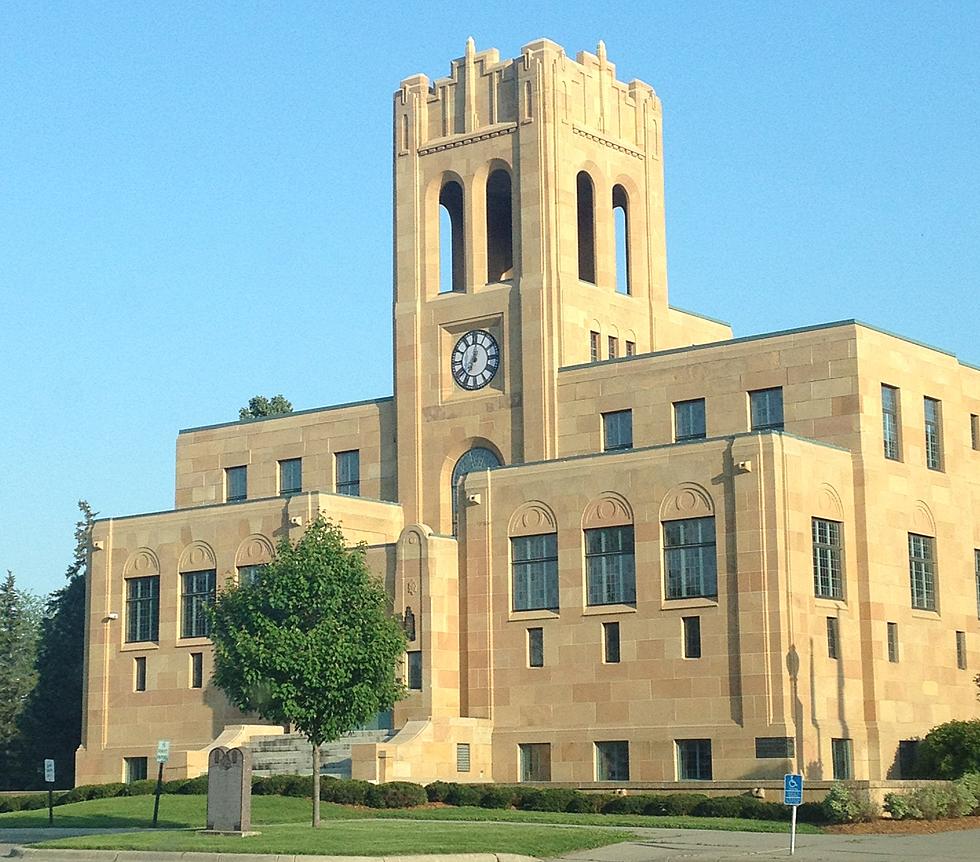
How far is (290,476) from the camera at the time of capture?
73.4 m

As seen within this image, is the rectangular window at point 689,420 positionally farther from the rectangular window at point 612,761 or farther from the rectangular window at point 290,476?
the rectangular window at point 290,476

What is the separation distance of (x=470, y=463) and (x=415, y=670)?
400 inches

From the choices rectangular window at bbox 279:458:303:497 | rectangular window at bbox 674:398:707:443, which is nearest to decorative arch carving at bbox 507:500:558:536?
rectangular window at bbox 674:398:707:443

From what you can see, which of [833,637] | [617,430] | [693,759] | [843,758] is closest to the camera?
[693,759]

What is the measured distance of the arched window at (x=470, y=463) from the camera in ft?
222

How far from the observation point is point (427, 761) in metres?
57.8

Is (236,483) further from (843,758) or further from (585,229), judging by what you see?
(843,758)

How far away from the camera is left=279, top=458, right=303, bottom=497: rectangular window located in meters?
73.1

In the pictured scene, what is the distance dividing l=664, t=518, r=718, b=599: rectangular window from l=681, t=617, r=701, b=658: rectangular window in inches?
30.5

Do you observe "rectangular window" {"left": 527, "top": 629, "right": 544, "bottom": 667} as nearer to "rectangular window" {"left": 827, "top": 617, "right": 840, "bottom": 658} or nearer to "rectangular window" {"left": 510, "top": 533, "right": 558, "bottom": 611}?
"rectangular window" {"left": 510, "top": 533, "right": 558, "bottom": 611}

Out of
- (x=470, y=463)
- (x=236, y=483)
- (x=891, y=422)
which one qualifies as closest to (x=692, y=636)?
(x=891, y=422)

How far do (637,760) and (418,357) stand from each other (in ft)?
67.5

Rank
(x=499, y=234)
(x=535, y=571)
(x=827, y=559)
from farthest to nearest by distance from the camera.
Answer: (x=499, y=234) → (x=535, y=571) → (x=827, y=559)

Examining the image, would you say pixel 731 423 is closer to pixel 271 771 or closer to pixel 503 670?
pixel 503 670
